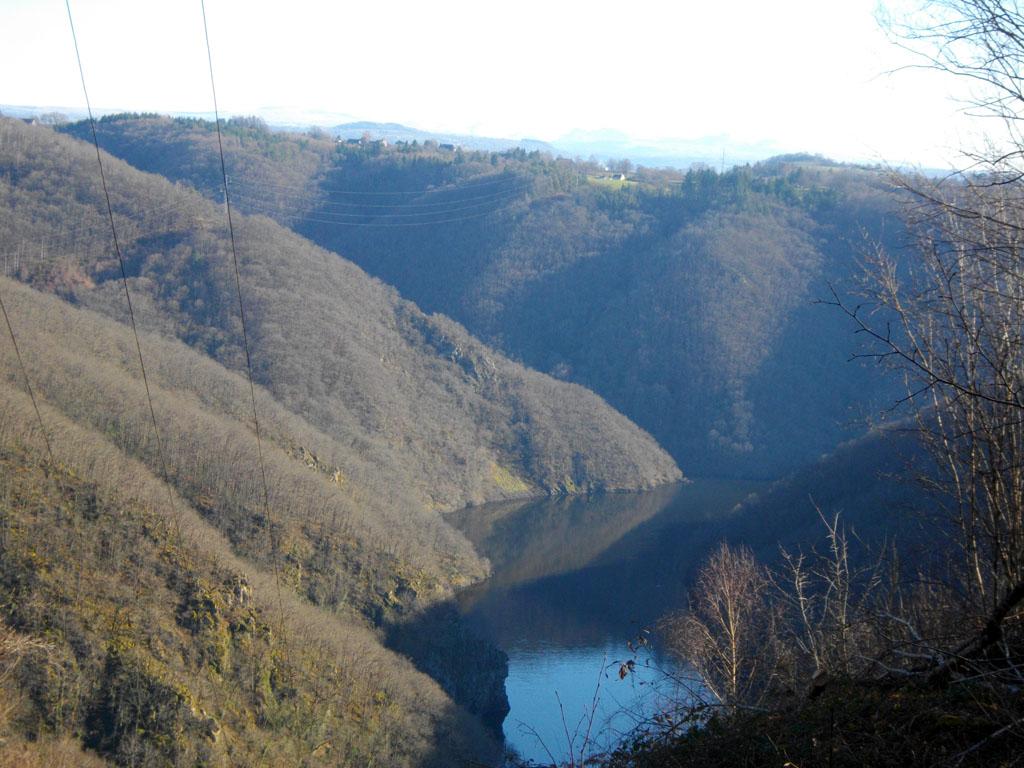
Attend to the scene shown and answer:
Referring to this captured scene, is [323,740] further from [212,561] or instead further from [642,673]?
[642,673]

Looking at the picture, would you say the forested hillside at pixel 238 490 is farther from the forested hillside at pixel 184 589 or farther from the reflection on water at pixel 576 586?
the reflection on water at pixel 576 586

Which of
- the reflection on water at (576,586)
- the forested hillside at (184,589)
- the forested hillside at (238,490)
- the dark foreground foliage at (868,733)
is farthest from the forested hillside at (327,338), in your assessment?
the dark foreground foliage at (868,733)

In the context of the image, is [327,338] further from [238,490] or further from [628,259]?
[628,259]

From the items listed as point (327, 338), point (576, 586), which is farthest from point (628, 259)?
point (576, 586)

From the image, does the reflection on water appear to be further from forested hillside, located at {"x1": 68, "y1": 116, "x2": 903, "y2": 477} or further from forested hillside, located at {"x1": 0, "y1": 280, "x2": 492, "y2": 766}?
forested hillside, located at {"x1": 68, "y1": 116, "x2": 903, "y2": 477}

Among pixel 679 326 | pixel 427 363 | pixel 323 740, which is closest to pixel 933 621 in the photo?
pixel 323 740

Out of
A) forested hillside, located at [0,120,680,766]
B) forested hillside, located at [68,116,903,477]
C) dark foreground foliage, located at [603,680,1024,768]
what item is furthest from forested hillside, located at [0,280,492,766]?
forested hillside, located at [68,116,903,477]
